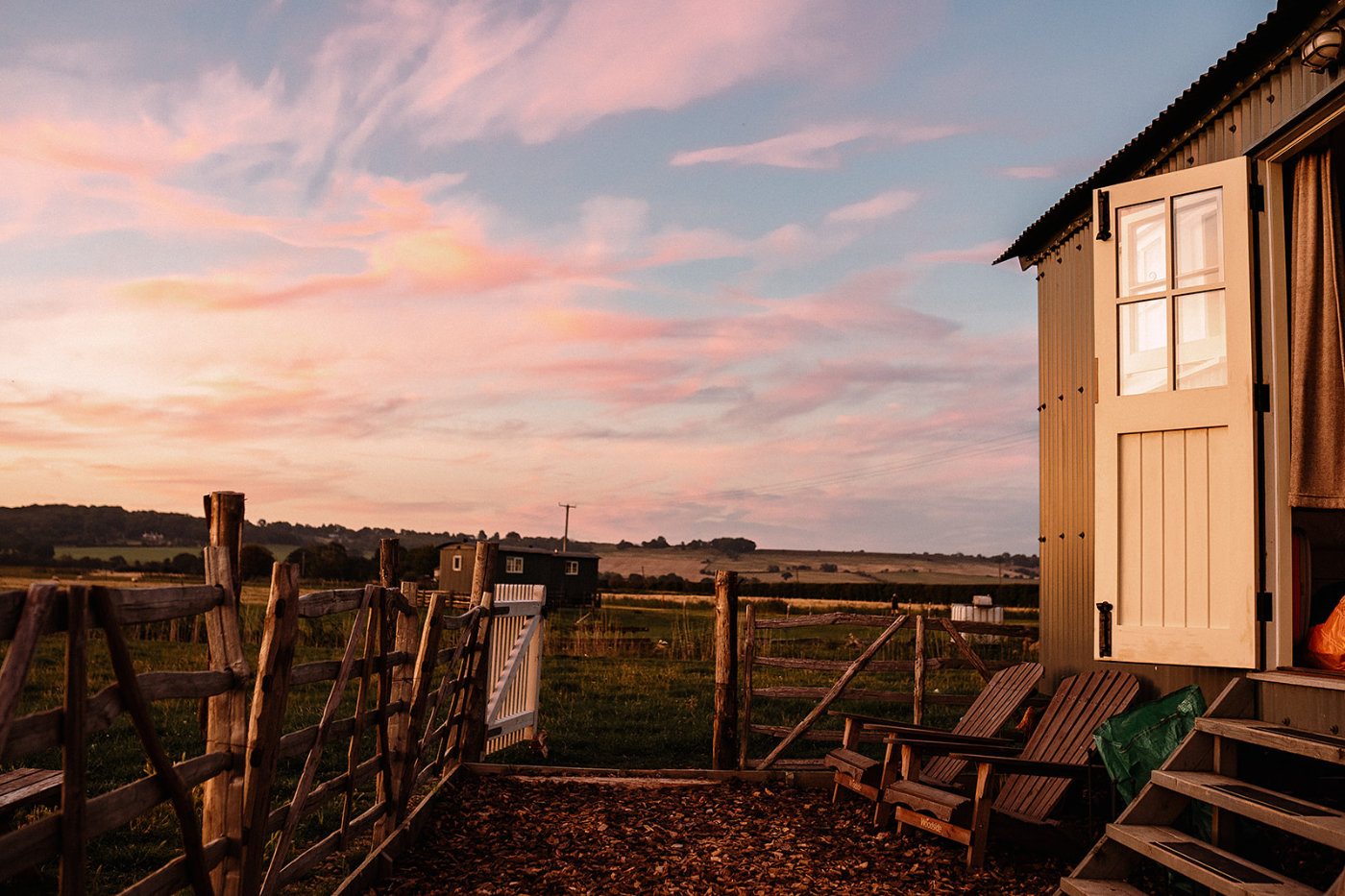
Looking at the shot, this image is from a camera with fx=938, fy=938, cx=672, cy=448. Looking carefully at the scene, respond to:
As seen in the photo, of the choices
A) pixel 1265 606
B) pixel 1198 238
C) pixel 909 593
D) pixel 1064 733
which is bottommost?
pixel 909 593

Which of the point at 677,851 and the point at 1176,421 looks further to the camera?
the point at 677,851

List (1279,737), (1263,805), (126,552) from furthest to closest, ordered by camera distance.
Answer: (126,552) < (1279,737) < (1263,805)

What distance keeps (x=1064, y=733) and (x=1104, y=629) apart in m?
0.87

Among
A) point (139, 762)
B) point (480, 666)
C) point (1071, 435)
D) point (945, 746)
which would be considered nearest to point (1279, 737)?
point (945, 746)

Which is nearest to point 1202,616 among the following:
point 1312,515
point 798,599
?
point 1312,515

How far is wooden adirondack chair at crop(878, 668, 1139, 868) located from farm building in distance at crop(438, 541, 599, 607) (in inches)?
1478

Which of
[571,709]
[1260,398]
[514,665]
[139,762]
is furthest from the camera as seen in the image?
[571,709]

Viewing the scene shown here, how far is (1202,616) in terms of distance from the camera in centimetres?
495

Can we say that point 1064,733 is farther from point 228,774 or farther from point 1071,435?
point 228,774

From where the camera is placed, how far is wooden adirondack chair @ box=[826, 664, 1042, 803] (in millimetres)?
6004

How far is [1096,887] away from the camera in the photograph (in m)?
4.03

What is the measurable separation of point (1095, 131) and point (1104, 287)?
9.77ft

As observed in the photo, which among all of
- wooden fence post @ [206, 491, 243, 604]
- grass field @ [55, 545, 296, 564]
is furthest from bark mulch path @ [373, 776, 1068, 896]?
grass field @ [55, 545, 296, 564]

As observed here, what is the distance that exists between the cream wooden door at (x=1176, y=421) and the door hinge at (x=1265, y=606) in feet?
0.10
